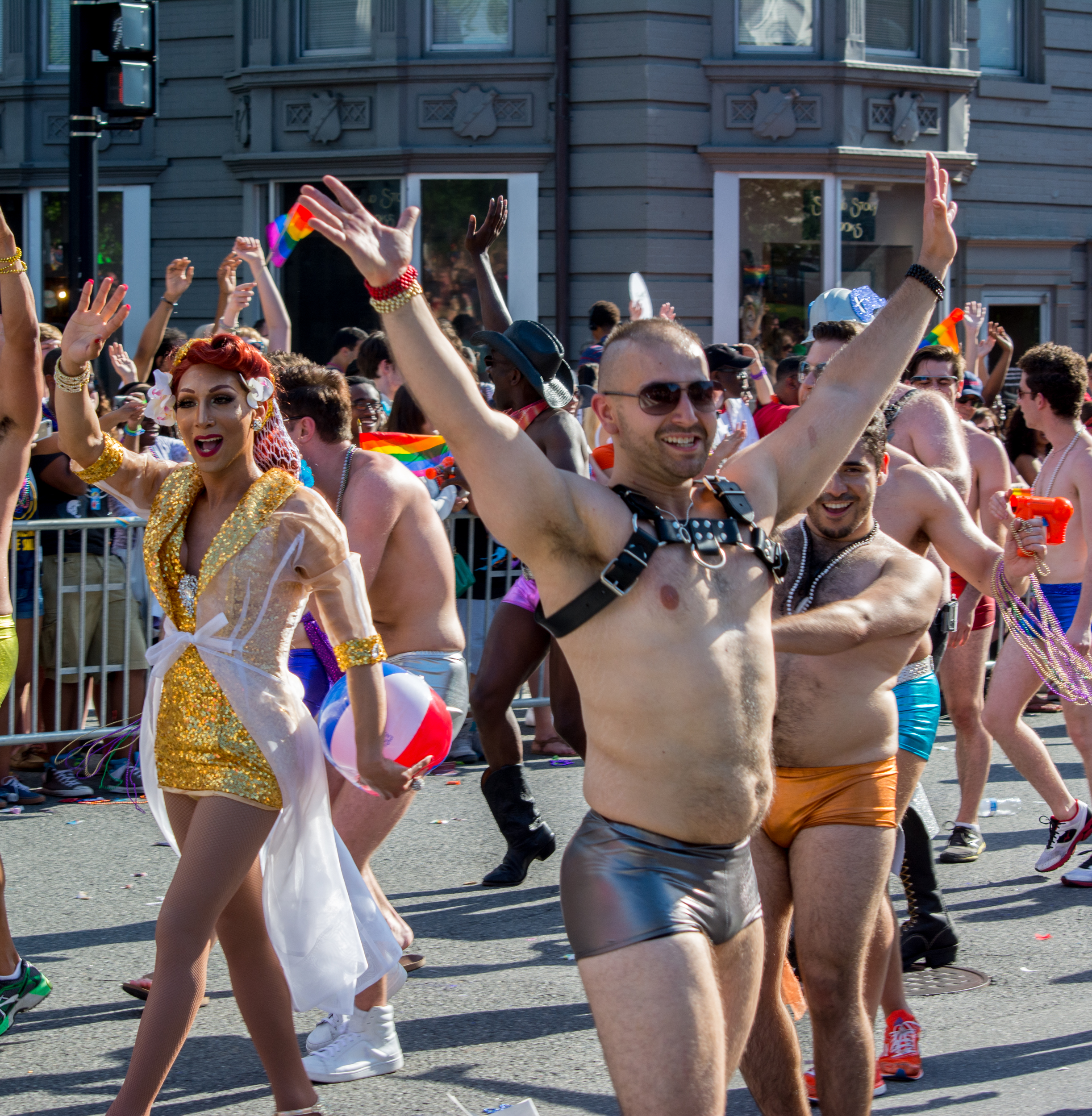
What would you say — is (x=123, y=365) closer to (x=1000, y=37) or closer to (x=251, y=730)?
(x=251, y=730)

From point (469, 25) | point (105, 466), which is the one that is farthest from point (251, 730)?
point (469, 25)

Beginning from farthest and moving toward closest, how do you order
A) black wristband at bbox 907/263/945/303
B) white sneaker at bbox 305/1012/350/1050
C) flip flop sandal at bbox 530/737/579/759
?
flip flop sandal at bbox 530/737/579/759, white sneaker at bbox 305/1012/350/1050, black wristband at bbox 907/263/945/303

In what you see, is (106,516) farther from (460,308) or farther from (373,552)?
(460,308)


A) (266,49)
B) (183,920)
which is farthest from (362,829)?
(266,49)

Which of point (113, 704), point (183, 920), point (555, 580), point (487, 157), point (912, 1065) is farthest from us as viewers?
point (487, 157)

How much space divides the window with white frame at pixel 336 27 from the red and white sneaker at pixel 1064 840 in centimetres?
1198

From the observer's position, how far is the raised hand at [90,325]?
4.59 metres

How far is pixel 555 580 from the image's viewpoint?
3.07 meters

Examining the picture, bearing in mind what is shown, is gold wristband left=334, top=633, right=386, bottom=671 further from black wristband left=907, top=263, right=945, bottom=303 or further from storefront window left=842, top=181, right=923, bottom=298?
storefront window left=842, top=181, right=923, bottom=298

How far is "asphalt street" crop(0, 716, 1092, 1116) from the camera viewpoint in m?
4.39

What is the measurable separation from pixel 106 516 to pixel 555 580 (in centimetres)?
586

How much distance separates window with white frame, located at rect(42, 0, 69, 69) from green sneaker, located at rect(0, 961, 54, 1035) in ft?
46.9

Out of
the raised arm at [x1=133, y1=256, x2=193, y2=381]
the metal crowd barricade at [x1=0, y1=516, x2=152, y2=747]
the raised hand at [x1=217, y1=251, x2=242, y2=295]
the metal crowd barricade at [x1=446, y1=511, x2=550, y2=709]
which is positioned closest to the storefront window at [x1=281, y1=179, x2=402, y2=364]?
the raised hand at [x1=217, y1=251, x2=242, y2=295]

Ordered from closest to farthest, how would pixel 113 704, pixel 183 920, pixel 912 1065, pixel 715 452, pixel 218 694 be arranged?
pixel 183 920, pixel 218 694, pixel 912 1065, pixel 113 704, pixel 715 452
